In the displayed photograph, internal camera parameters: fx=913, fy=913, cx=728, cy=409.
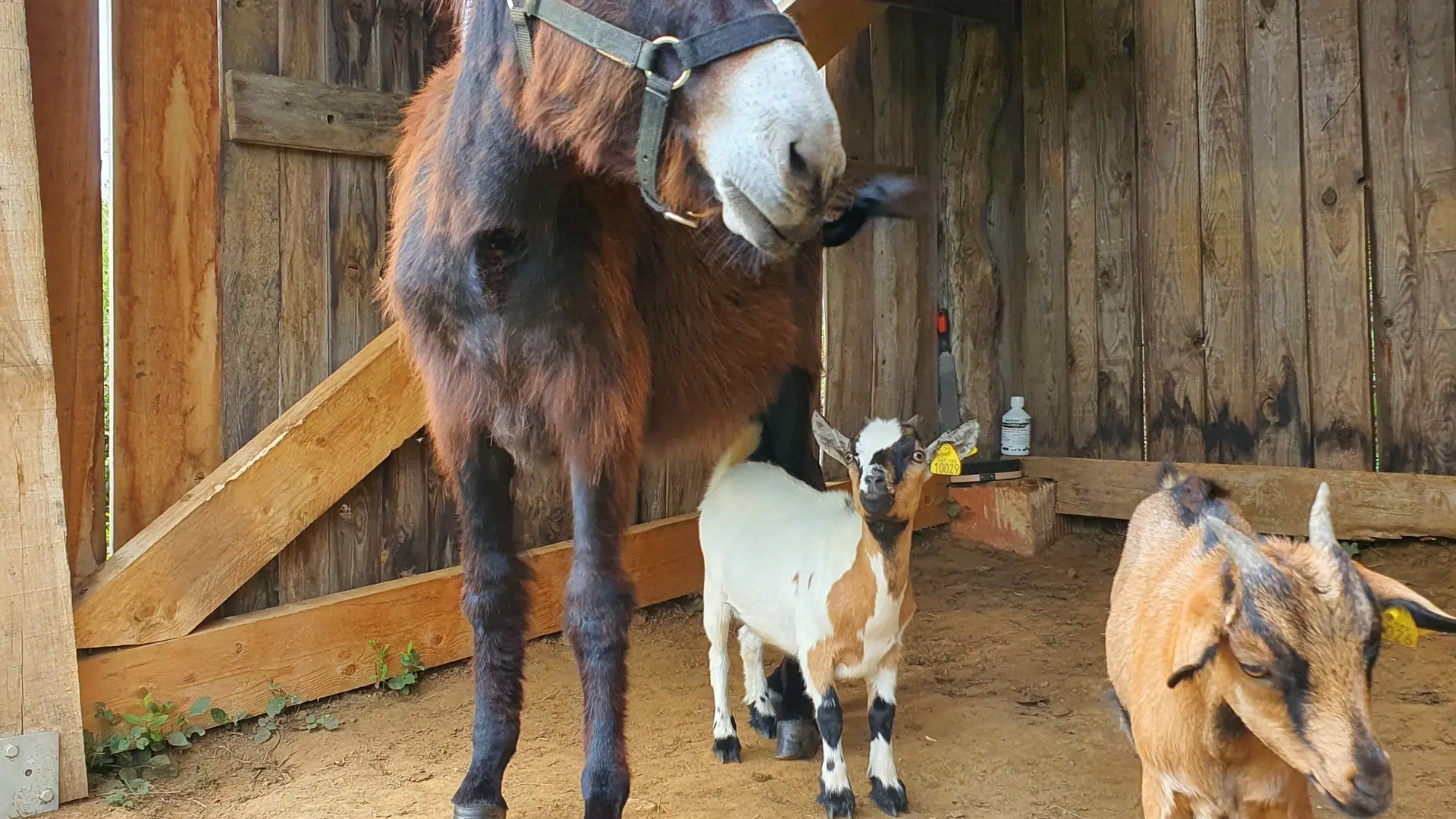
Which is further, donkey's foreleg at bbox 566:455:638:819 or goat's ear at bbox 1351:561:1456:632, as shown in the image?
donkey's foreleg at bbox 566:455:638:819

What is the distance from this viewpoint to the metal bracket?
8.32 feet

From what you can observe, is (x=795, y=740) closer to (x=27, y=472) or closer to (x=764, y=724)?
(x=764, y=724)

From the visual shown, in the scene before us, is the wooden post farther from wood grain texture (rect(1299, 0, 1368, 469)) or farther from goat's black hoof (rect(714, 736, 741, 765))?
wood grain texture (rect(1299, 0, 1368, 469))

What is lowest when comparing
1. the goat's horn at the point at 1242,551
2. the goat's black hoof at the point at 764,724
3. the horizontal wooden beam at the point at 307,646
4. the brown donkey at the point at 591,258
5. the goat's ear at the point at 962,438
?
the goat's black hoof at the point at 764,724

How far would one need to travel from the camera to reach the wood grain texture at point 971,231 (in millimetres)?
5312

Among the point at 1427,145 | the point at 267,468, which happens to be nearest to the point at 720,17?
the point at 267,468

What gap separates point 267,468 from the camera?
3.22 m

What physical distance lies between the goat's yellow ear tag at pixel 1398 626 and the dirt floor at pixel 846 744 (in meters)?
1.09

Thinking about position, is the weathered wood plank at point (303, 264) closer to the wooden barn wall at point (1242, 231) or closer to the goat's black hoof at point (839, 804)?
the goat's black hoof at point (839, 804)

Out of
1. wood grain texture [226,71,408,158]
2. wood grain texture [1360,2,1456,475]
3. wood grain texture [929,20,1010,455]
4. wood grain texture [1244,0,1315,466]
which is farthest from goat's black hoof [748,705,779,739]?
wood grain texture [1360,2,1456,475]

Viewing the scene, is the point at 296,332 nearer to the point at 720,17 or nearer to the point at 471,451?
the point at 471,451

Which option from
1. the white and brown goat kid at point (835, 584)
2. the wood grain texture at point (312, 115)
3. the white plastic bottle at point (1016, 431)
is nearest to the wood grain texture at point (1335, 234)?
the white plastic bottle at point (1016, 431)

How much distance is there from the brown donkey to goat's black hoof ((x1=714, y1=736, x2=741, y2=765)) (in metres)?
0.16

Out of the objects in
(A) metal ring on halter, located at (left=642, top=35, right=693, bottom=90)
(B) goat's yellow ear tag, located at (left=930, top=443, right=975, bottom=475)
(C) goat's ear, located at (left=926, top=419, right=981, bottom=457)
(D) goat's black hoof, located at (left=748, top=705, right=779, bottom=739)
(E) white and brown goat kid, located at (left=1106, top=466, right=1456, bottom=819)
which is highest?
(A) metal ring on halter, located at (left=642, top=35, right=693, bottom=90)
